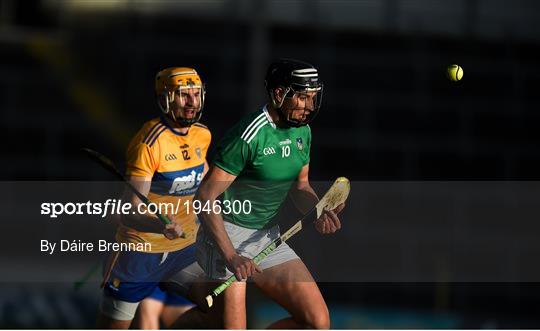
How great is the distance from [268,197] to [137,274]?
29.6 inches

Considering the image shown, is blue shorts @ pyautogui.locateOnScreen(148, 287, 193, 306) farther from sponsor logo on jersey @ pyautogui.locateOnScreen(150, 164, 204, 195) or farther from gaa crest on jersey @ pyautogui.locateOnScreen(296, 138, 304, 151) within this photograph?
gaa crest on jersey @ pyautogui.locateOnScreen(296, 138, 304, 151)

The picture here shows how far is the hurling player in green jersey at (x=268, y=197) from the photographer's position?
14.9ft

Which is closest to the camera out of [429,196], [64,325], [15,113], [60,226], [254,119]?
[254,119]

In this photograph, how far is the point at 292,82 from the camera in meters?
4.59

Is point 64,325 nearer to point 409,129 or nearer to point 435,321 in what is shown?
point 435,321

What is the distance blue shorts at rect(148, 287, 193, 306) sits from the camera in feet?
16.1

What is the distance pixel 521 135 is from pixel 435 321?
7.74ft

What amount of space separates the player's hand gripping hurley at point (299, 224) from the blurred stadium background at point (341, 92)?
294 centimetres

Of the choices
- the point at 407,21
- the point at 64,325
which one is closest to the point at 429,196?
the point at 407,21

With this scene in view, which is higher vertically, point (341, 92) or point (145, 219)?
point (341, 92)

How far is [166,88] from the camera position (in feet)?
15.3

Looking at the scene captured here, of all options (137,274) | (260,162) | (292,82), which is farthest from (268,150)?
(137,274)

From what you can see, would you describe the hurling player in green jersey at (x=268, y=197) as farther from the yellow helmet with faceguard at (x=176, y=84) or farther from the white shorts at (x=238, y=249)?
the yellow helmet with faceguard at (x=176, y=84)

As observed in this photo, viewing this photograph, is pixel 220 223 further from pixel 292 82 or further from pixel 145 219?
pixel 292 82
